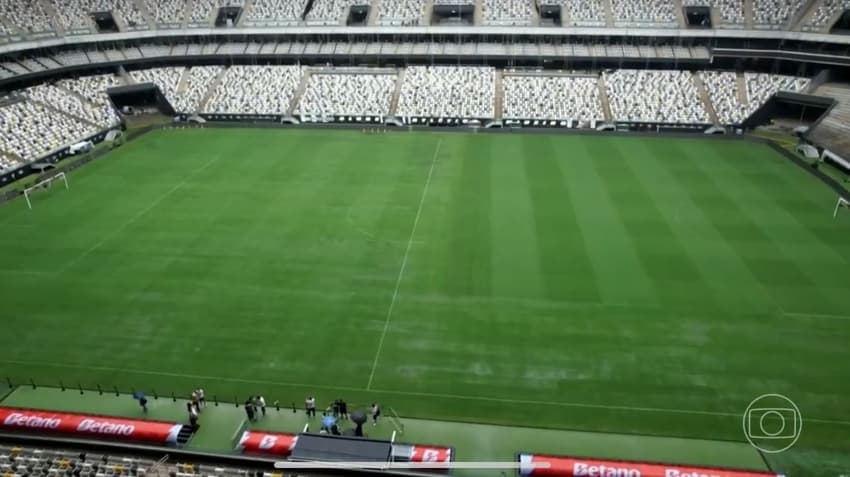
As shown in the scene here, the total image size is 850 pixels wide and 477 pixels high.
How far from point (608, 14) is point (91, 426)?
62001mm

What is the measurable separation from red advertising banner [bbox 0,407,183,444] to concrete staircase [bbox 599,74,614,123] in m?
49.3

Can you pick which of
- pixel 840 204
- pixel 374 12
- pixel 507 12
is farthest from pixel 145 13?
pixel 840 204

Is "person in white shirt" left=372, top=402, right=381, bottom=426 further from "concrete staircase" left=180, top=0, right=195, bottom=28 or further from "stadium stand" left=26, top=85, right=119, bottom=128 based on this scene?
"concrete staircase" left=180, top=0, right=195, bottom=28

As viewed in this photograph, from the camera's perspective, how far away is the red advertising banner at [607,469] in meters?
17.2

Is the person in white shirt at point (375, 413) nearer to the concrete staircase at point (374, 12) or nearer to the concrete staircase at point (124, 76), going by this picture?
the concrete staircase at point (374, 12)

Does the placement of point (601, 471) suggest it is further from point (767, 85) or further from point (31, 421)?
A: point (767, 85)

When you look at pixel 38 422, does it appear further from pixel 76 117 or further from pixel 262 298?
pixel 76 117

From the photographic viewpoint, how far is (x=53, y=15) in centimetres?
6203

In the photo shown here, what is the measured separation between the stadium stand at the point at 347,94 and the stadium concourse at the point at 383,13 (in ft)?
21.6

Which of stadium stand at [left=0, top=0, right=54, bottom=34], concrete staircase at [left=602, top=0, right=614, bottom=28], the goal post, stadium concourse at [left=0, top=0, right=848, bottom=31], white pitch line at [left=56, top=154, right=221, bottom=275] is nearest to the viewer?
white pitch line at [left=56, top=154, right=221, bottom=275]

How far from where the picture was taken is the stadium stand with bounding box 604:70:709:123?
55.4 meters

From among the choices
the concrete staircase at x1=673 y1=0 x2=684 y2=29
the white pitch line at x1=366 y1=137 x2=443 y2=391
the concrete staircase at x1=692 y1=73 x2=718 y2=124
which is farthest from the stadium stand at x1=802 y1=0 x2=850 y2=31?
the white pitch line at x1=366 y1=137 x2=443 y2=391

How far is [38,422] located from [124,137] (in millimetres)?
41230

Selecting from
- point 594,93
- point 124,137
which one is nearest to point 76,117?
point 124,137
